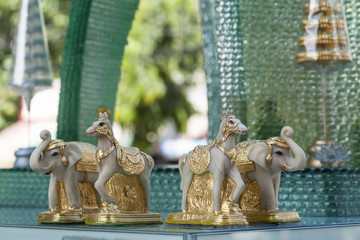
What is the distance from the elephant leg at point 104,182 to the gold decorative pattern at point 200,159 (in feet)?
0.62

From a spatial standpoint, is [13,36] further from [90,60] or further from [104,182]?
[104,182]

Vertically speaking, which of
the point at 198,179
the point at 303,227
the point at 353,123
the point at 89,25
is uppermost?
the point at 89,25

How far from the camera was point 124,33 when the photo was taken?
2.81 m

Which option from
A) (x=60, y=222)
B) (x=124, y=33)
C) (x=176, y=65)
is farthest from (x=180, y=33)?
(x=60, y=222)

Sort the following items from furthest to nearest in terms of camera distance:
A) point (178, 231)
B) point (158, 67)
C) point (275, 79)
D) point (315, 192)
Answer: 1. point (158, 67)
2. point (275, 79)
3. point (315, 192)
4. point (178, 231)

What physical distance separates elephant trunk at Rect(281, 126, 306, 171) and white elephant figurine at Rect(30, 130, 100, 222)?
1.62 ft

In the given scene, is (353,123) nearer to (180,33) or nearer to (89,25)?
(89,25)

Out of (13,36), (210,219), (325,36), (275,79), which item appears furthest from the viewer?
(13,36)

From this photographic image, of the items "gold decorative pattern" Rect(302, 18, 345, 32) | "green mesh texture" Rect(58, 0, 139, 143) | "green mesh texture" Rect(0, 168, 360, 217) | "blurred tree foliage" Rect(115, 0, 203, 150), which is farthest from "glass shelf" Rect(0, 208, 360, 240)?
"blurred tree foliage" Rect(115, 0, 203, 150)

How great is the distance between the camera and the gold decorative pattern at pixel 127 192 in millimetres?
1617

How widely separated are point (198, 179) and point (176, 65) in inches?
234

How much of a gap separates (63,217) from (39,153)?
16 centimetres

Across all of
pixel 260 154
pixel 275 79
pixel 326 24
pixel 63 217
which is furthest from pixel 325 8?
pixel 63 217

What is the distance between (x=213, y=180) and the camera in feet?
5.00
